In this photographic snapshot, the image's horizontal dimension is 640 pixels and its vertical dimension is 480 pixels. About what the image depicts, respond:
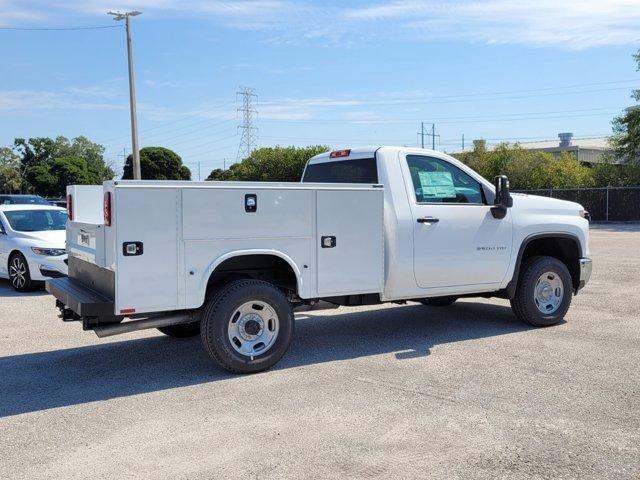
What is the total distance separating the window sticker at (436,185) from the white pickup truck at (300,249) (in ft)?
0.05

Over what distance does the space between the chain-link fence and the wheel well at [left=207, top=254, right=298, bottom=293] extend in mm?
33168

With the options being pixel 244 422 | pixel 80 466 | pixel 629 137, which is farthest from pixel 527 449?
pixel 629 137

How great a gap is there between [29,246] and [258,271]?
667cm

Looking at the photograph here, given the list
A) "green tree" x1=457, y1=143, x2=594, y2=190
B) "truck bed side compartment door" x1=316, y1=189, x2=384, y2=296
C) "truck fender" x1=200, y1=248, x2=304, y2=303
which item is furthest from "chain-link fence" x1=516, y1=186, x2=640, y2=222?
"truck fender" x1=200, y1=248, x2=304, y2=303

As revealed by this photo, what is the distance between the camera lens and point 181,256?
216 inches

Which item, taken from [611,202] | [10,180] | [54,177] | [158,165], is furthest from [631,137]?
[10,180]

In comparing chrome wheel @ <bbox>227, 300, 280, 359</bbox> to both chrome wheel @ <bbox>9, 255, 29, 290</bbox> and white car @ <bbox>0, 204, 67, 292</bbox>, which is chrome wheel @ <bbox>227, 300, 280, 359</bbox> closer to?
white car @ <bbox>0, 204, 67, 292</bbox>

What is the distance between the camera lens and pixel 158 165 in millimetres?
68000

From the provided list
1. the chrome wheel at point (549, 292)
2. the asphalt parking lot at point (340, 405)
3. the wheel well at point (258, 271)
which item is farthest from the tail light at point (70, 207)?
the chrome wheel at point (549, 292)

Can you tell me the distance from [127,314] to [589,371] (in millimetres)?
4132

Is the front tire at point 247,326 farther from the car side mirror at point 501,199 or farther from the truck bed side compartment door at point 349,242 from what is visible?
the car side mirror at point 501,199

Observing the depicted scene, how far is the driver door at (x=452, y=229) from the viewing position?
6.84 metres

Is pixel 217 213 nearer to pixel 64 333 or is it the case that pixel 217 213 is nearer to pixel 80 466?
pixel 80 466

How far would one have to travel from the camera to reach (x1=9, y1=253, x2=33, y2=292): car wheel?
1115 centimetres
